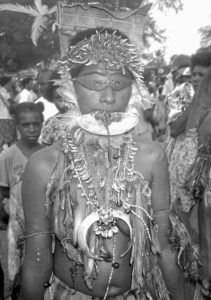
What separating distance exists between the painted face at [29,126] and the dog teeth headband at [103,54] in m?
1.84

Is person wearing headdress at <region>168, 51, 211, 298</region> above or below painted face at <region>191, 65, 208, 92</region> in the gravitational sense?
below

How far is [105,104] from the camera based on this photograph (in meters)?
2.19

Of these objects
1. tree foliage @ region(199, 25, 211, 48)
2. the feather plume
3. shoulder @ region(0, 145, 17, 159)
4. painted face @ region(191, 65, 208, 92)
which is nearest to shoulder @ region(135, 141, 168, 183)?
the feather plume

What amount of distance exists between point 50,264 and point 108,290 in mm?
303

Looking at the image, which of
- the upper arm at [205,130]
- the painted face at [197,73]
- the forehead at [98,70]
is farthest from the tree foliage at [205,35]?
the forehead at [98,70]

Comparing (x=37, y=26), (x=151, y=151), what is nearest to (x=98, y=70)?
(x=151, y=151)

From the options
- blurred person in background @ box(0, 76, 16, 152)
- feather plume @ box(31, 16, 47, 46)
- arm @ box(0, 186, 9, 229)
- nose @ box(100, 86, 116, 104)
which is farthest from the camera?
blurred person in background @ box(0, 76, 16, 152)

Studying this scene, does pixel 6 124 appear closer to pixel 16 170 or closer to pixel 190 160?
pixel 16 170

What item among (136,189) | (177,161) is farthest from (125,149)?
(177,161)

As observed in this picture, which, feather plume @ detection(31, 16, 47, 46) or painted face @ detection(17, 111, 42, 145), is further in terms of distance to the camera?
painted face @ detection(17, 111, 42, 145)

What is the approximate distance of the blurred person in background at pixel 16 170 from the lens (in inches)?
139

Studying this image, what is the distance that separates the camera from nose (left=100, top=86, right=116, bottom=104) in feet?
7.14

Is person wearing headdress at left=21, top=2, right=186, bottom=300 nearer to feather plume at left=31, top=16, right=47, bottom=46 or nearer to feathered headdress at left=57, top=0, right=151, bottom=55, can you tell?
feathered headdress at left=57, top=0, right=151, bottom=55

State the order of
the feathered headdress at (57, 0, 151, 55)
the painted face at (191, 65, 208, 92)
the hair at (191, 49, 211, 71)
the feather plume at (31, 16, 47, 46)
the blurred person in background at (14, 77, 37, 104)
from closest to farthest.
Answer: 1. the feathered headdress at (57, 0, 151, 55)
2. the feather plume at (31, 16, 47, 46)
3. the hair at (191, 49, 211, 71)
4. the painted face at (191, 65, 208, 92)
5. the blurred person in background at (14, 77, 37, 104)
